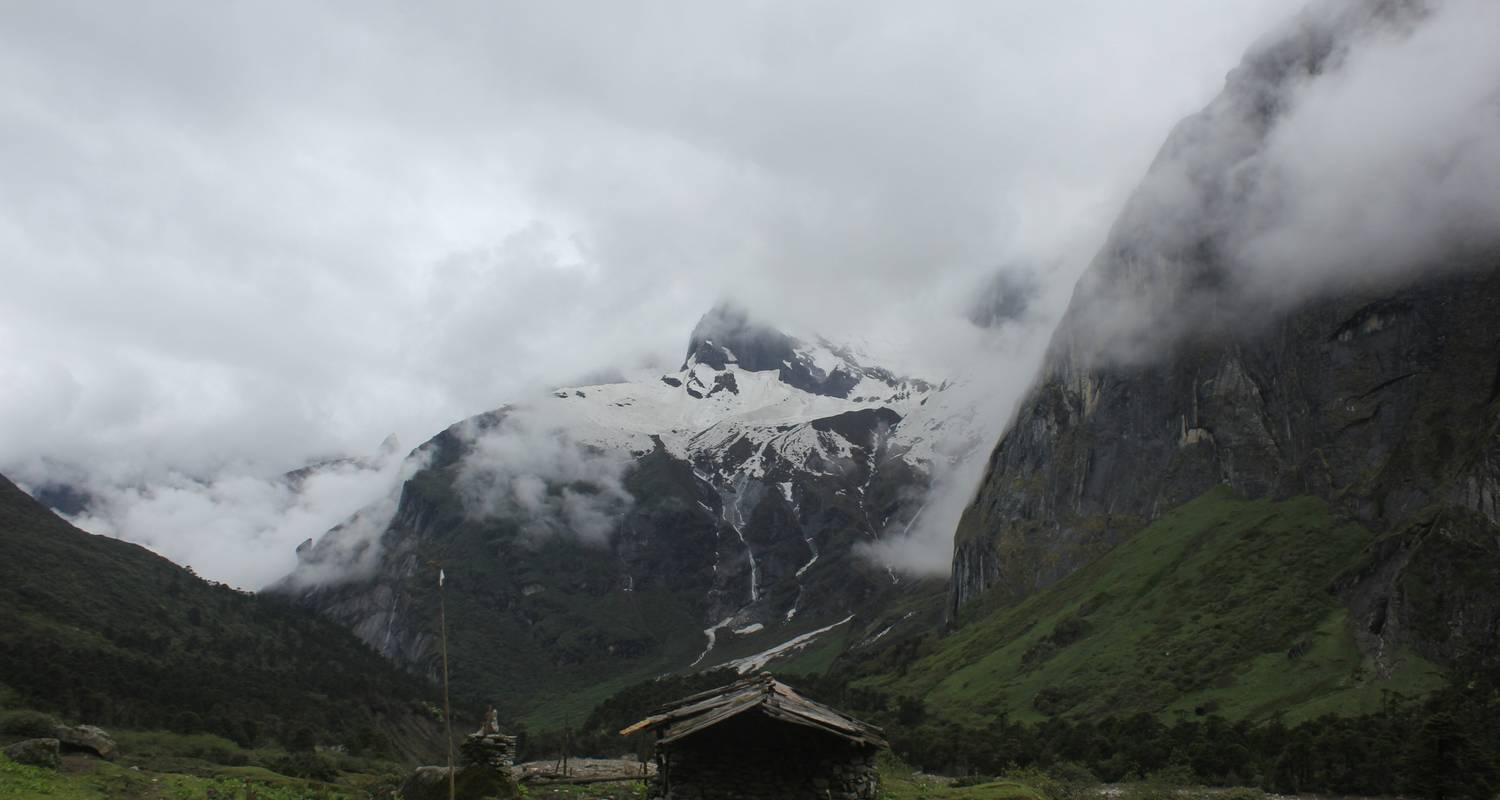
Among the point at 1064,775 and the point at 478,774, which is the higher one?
the point at 478,774

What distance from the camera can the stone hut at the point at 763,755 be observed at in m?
30.8

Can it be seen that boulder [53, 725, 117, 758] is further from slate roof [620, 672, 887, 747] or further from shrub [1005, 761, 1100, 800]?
shrub [1005, 761, 1100, 800]

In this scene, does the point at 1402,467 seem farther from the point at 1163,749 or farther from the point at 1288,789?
the point at 1288,789

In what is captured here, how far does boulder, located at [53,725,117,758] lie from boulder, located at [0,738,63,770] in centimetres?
412

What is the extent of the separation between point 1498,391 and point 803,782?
204m

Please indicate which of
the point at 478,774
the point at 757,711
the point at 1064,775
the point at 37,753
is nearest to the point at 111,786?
the point at 37,753

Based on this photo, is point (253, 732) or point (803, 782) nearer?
point (803, 782)

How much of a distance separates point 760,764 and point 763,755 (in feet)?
0.93

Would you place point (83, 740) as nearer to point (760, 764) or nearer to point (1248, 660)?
point (760, 764)

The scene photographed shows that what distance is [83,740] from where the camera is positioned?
45688 mm

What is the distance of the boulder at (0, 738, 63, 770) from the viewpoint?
39.9m

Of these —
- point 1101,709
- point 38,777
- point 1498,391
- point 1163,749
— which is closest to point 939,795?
point 38,777

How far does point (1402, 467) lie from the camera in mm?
190625

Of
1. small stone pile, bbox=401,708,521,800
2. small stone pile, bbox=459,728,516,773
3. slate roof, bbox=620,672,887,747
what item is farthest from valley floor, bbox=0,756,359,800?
slate roof, bbox=620,672,887,747
